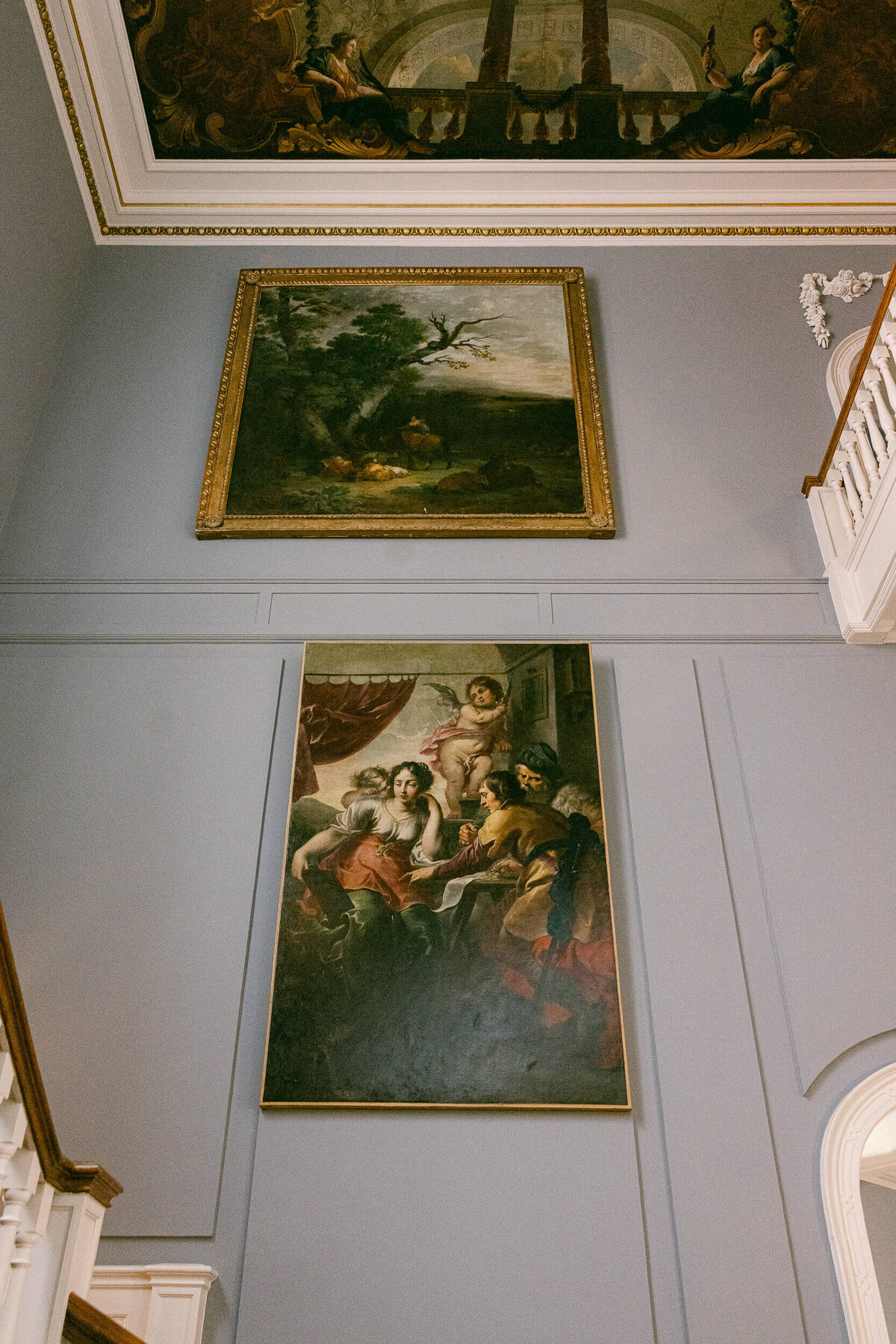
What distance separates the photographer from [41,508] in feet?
24.7

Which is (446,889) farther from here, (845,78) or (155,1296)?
(845,78)

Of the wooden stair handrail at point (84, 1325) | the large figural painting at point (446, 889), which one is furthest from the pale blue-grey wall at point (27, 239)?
the wooden stair handrail at point (84, 1325)

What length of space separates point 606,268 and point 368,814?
500 cm

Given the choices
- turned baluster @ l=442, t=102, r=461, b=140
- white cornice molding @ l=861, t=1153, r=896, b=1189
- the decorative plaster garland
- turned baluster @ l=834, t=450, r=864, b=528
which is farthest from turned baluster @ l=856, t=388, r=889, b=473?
white cornice molding @ l=861, t=1153, r=896, b=1189

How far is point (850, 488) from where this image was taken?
23.0 ft

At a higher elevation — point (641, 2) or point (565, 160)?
point (641, 2)

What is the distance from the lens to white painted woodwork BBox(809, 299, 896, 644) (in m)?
6.45

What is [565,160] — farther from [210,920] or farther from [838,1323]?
[838,1323]

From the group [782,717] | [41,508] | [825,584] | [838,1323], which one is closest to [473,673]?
[782,717]

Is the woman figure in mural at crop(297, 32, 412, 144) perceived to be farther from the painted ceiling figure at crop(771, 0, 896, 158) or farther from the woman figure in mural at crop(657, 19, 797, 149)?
the painted ceiling figure at crop(771, 0, 896, 158)

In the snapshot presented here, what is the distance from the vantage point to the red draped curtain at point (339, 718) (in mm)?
6355

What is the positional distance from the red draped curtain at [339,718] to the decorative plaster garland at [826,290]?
4.35 metres

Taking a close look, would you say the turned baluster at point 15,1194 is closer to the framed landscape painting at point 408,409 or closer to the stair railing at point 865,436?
the framed landscape painting at point 408,409

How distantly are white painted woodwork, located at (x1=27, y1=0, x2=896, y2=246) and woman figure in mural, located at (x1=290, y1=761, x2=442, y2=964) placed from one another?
16.1 feet
